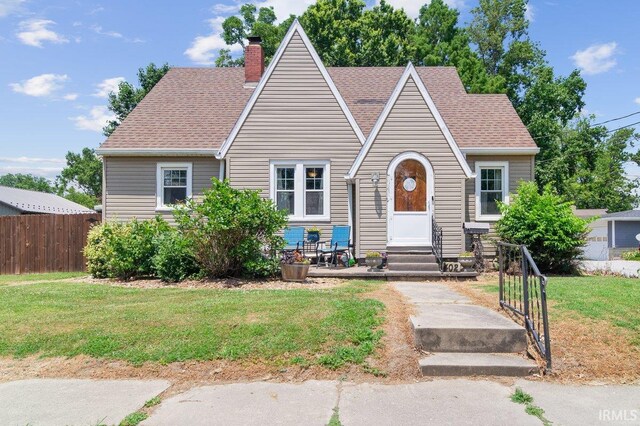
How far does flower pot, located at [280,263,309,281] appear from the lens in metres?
10.7

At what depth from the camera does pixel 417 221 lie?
13.2m

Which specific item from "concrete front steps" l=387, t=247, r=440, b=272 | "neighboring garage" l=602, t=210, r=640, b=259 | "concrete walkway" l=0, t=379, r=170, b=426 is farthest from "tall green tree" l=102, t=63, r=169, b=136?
"neighboring garage" l=602, t=210, r=640, b=259

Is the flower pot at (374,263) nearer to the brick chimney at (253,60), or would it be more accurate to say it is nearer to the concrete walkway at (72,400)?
the concrete walkway at (72,400)

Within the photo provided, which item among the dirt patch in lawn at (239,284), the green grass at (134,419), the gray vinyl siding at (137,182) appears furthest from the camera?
the gray vinyl siding at (137,182)

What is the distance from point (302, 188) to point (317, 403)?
33.2 feet

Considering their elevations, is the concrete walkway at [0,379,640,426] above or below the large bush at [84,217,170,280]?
below

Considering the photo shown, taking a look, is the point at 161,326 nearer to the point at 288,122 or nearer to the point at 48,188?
the point at 288,122

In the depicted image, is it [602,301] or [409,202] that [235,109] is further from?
[602,301]

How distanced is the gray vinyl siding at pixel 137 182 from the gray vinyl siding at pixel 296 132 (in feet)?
5.01

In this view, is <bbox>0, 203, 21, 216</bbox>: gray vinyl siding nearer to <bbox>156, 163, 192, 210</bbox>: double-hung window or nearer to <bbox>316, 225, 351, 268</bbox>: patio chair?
<bbox>156, 163, 192, 210</bbox>: double-hung window

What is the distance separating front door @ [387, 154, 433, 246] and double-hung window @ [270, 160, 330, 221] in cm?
212

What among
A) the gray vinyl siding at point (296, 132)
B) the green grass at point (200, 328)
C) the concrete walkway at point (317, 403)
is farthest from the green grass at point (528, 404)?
the gray vinyl siding at point (296, 132)

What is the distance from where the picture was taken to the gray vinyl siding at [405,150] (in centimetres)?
1310

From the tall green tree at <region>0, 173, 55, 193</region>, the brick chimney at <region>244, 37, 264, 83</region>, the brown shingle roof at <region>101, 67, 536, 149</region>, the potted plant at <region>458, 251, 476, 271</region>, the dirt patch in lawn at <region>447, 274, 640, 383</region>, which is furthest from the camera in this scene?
the tall green tree at <region>0, 173, 55, 193</region>
